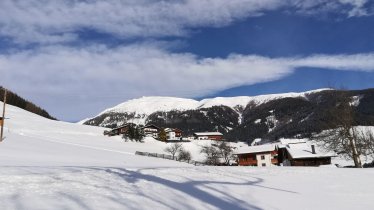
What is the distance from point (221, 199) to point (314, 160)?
85628 millimetres

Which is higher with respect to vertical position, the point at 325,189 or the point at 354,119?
the point at 354,119

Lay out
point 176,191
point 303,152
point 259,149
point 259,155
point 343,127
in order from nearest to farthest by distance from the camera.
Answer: point 176,191, point 343,127, point 303,152, point 259,155, point 259,149

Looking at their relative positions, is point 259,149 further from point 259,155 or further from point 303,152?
point 303,152

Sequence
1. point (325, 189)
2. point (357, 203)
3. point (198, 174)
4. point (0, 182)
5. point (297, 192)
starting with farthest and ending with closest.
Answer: point (198, 174) → point (325, 189) → point (297, 192) → point (357, 203) → point (0, 182)

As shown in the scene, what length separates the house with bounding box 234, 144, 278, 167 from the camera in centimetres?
11519

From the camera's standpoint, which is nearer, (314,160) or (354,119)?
(354,119)

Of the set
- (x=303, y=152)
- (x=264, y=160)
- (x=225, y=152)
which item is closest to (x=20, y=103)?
(x=225, y=152)

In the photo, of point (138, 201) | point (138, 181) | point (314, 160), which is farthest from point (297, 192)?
point (314, 160)

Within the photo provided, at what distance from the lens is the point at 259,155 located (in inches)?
4619

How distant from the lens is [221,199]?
1730 centimetres

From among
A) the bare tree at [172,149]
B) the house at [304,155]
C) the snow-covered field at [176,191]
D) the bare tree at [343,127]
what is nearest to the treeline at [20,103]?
the bare tree at [172,149]

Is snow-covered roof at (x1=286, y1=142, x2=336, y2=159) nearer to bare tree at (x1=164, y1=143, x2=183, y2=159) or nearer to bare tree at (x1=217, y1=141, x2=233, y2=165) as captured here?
bare tree at (x1=217, y1=141, x2=233, y2=165)

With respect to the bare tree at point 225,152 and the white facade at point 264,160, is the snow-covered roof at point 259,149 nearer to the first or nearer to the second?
the white facade at point 264,160

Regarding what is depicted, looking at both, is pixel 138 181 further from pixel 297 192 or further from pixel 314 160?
pixel 314 160
